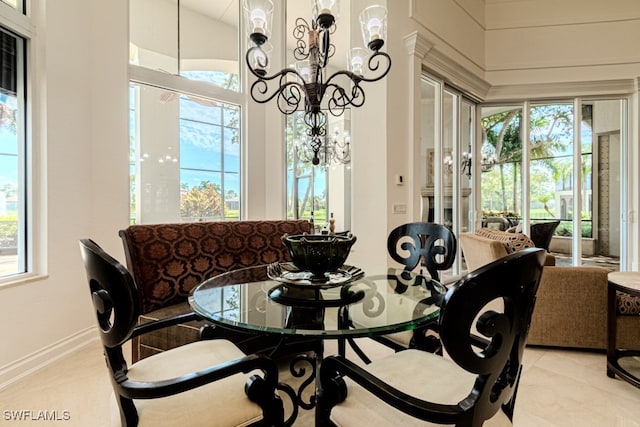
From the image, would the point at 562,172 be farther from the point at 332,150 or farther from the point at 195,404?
the point at 195,404

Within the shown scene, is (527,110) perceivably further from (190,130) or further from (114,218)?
(114,218)

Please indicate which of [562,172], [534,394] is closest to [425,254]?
[534,394]

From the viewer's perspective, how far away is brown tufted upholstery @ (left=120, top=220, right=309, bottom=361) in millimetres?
2082

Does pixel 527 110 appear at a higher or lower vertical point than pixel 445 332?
higher

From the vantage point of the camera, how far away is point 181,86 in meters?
3.49

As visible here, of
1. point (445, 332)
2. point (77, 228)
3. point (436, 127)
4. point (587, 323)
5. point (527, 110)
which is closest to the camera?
point (445, 332)

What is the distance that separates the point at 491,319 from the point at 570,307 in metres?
2.31

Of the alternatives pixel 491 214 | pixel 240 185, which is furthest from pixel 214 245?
pixel 491 214

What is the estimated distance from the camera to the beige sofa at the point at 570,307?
7.88 ft

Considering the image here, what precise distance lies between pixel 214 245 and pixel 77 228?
1.18 m

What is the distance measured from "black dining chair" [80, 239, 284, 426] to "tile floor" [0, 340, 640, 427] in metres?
0.80

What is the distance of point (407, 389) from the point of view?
1075 mm

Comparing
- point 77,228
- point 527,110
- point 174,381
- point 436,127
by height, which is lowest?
point 174,381

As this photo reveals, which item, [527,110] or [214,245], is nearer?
[214,245]
